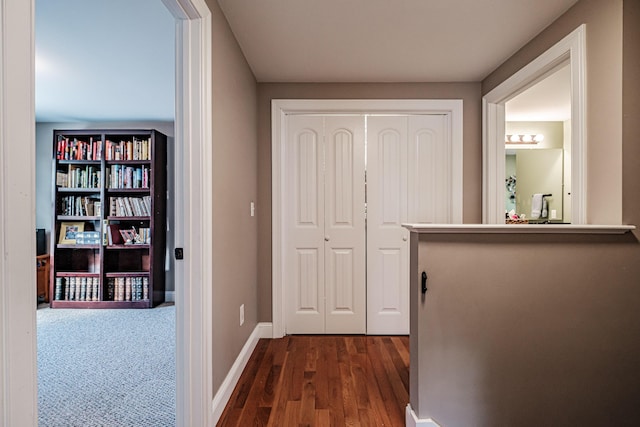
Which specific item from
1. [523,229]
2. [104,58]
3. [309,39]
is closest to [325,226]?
[309,39]

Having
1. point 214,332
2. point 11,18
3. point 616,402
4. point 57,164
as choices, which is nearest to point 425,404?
point 616,402

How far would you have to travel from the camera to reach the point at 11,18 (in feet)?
2.18

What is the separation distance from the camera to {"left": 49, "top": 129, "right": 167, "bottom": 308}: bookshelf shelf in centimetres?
394

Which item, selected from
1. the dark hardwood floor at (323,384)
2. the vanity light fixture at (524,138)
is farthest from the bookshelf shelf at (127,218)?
the vanity light fixture at (524,138)

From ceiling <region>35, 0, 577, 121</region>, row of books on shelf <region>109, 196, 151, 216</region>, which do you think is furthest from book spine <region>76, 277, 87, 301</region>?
ceiling <region>35, 0, 577, 121</region>

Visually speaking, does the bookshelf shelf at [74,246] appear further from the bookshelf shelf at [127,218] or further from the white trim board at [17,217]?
the white trim board at [17,217]

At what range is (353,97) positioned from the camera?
2955 millimetres

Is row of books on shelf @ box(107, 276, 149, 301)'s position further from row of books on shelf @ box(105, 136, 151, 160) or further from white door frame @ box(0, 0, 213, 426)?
white door frame @ box(0, 0, 213, 426)

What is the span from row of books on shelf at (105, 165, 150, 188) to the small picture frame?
0.67m

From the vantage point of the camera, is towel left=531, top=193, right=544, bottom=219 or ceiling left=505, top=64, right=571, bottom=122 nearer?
ceiling left=505, top=64, right=571, bottom=122

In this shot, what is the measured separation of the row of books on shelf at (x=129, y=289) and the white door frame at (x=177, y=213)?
108 inches

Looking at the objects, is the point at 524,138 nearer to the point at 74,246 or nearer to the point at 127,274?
the point at 127,274

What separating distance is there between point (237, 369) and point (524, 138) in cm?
418

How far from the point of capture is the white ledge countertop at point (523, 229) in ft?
5.18
